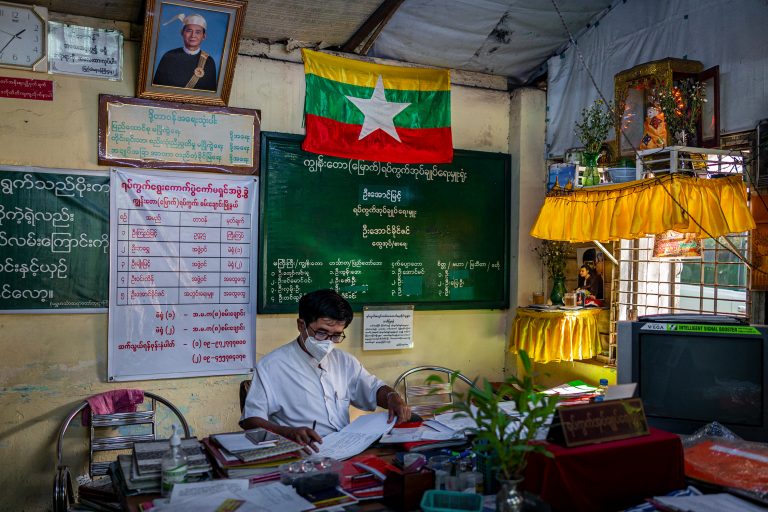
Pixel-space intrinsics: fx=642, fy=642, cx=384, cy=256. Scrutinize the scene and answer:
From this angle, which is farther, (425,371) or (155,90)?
(425,371)

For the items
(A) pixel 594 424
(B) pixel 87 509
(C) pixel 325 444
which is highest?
(A) pixel 594 424

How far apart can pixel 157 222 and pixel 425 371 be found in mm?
1998

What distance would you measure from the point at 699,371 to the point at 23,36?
12.3 feet

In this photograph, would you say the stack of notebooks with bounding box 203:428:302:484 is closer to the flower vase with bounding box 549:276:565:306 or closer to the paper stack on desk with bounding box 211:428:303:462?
the paper stack on desk with bounding box 211:428:303:462

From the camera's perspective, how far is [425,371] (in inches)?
173

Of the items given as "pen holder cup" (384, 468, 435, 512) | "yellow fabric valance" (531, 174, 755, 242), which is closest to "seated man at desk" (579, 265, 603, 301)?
"yellow fabric valance" (531, 174, 755, 242)

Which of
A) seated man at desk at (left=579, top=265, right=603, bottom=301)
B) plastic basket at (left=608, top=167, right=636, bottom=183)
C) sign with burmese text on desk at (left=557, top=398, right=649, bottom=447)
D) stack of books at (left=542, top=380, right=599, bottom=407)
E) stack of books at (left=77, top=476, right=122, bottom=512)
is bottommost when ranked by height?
stack of books at (left=77, top=476, right=122, bottom=512)

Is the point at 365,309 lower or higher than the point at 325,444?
higher

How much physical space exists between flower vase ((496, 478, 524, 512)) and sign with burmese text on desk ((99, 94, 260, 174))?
111 inches

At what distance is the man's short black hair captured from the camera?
2.89 m

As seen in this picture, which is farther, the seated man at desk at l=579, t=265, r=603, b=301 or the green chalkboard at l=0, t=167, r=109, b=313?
the seated man at desk at l=579, t=265, r=603, b=301

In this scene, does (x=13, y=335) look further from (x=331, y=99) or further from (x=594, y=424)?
(x=594, y=424)

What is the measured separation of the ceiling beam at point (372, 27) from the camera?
3697mm

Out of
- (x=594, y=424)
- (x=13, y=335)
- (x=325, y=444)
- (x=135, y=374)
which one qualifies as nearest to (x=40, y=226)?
(x=13, y=335)
